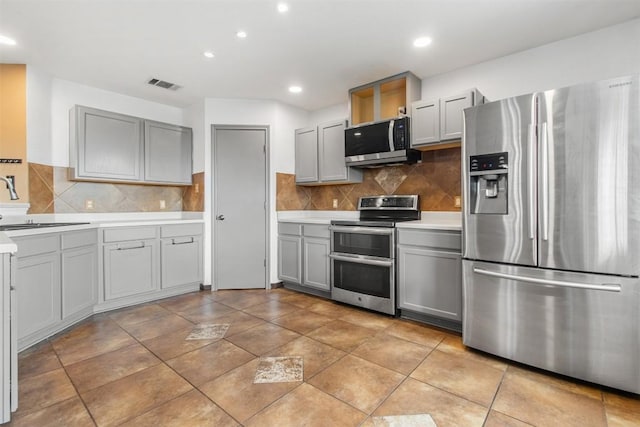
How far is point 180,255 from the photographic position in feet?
12.4

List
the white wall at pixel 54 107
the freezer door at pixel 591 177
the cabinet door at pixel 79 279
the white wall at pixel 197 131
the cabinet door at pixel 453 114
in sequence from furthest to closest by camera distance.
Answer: the white wall at pixel 197 131 < the white wall at pixel 54 107 < the cabinet door at pixel 453 114 < the cabinet door at pixel 79 279 < the freezer door at pixel 591 177

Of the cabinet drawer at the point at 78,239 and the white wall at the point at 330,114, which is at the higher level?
the white wall at the point at 330,114

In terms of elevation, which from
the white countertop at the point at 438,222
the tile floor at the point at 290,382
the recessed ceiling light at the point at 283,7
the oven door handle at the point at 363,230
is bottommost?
the tile floor at the point at 290,382

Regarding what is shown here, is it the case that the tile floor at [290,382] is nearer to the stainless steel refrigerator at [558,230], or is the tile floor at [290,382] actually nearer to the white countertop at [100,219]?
the stainless steel refrigerator at [558,230]

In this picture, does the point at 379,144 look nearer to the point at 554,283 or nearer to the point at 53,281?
the point at 554,283

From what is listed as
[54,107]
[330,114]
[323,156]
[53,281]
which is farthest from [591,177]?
[54,107]

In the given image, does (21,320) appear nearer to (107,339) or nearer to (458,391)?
(107,339)

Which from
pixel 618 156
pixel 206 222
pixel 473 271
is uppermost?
pixel 618 156

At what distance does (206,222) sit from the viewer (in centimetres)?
396

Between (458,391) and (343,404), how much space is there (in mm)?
692

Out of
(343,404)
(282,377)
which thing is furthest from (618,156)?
(282,377)

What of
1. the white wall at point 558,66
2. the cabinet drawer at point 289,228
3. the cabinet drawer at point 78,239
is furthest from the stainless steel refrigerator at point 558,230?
the cabinet drawer at point 78,239

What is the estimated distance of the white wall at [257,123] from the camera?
13.1 feet

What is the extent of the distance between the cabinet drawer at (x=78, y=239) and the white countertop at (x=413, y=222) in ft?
6.62
